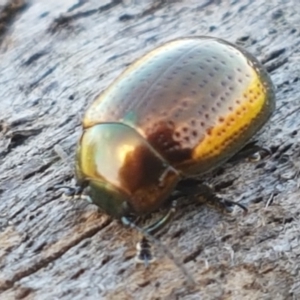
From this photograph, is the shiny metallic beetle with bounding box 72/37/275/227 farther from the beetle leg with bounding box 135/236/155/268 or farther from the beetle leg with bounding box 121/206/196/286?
the beetle leg with bounding box 135/236/155/268

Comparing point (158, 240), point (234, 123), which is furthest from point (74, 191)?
point (234, 123)

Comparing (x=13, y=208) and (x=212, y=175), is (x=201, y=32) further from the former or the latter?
(x=13, y=208)

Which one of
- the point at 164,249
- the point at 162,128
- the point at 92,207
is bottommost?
the point at 164,249

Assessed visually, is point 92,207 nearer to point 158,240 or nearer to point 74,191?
point 74,191

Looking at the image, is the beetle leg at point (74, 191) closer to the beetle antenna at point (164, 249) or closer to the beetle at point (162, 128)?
the beetle at point (162, 128)

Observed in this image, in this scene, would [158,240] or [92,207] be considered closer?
[158,240]

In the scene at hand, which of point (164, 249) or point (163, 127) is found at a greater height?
point (163, 127)

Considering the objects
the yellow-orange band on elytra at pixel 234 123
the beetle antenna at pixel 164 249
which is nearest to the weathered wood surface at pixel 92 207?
the beetle antenna at pixel 164 249

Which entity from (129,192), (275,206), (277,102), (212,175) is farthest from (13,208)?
(277,102)
